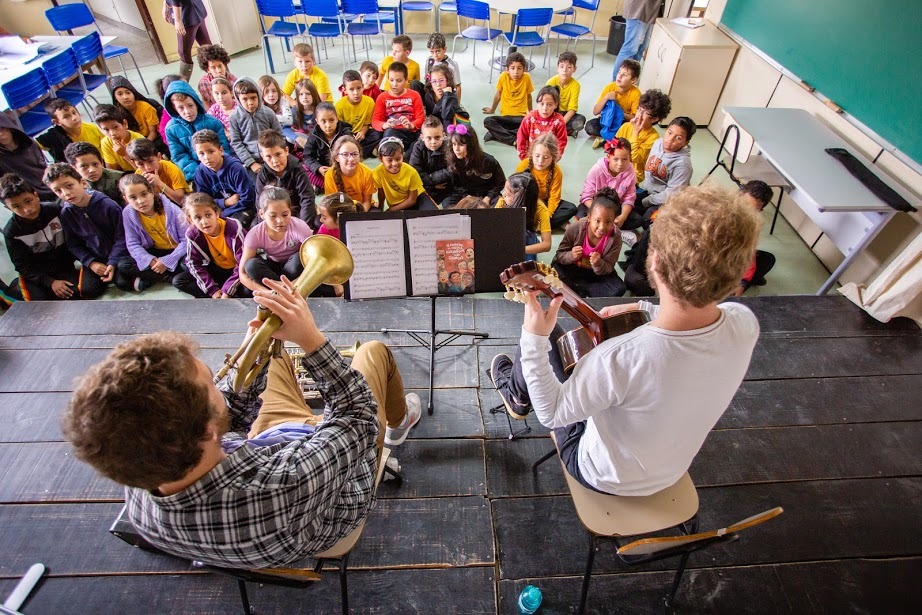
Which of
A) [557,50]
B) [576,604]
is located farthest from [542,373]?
[557,50]

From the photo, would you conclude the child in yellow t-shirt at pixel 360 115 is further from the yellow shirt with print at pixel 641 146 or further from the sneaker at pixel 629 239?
the sneaker at pixel 629 239

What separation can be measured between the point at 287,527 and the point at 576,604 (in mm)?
1158

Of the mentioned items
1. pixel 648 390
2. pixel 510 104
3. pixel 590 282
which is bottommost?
pixel 590 282

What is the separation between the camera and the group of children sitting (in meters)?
3.27

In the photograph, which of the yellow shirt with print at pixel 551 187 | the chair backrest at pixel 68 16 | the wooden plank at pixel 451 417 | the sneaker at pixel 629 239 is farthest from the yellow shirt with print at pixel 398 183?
the chair backrest at pixel 68 16

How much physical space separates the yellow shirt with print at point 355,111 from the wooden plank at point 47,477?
391 cm

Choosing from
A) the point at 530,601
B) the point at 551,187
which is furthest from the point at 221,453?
the point at 551,187

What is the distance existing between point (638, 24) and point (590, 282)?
4.77 m

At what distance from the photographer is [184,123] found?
4.36 metres

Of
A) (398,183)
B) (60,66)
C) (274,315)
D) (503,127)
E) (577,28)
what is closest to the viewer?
(274,315)

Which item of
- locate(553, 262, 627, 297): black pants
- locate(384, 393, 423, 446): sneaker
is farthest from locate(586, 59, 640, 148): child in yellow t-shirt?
locate(384, 393, 423, 446): sneaker

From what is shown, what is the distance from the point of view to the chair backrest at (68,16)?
Answer: 569cm

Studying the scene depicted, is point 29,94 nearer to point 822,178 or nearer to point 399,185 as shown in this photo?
point 399,185

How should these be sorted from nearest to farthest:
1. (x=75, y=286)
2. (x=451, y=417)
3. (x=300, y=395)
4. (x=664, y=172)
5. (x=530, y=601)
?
(x=530, y=601) → (x=300, y=395) → (x=451, y=417) → (x=75, y=286) → (x=664, y=172)
